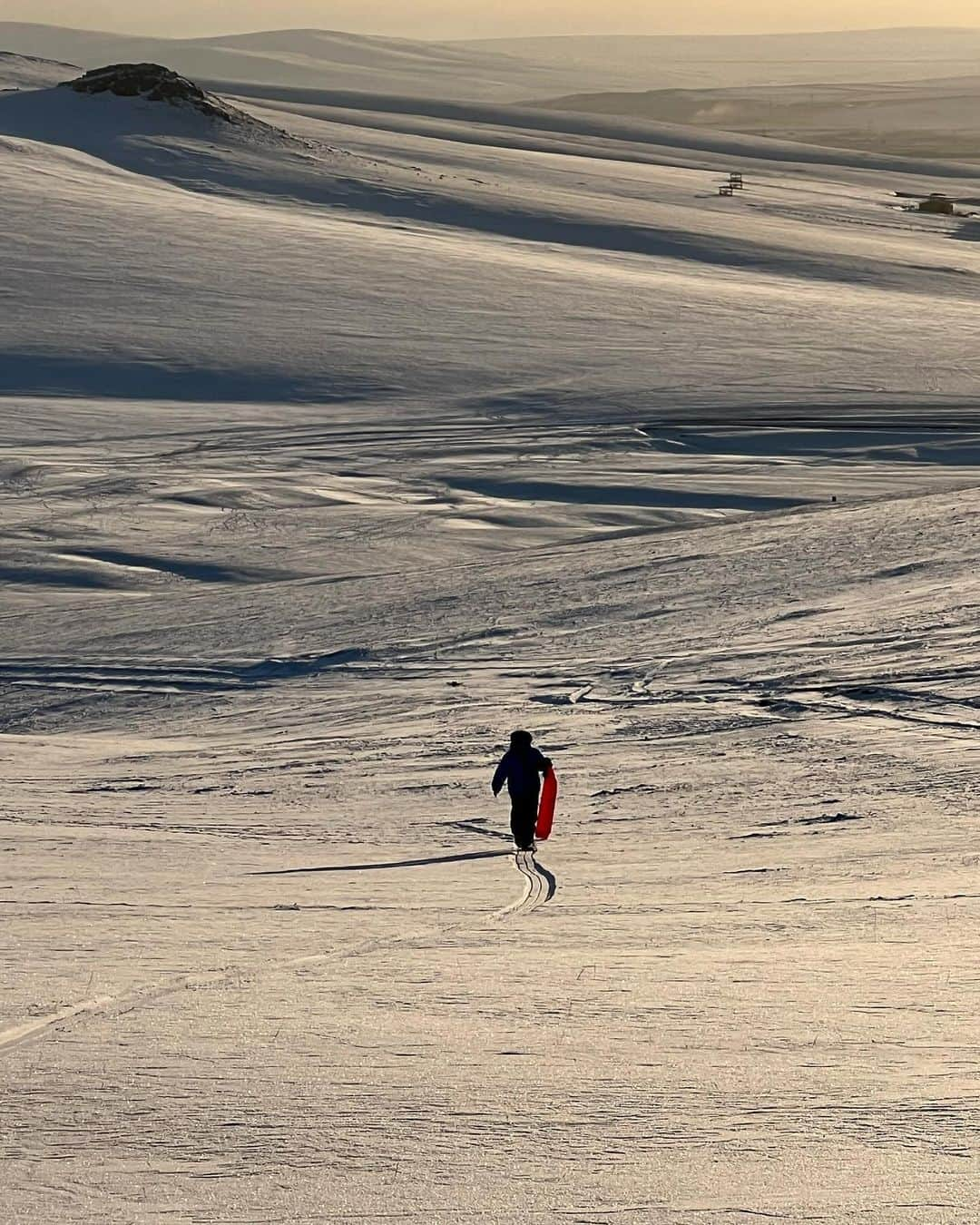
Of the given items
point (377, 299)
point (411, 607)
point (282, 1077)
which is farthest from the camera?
point (377, 299)

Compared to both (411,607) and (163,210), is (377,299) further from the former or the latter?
(411,607)

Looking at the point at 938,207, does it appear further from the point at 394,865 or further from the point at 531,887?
the point at 531,887

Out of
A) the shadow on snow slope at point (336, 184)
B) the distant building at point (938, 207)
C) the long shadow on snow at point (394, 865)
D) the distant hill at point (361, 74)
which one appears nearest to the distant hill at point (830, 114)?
the distant hill at point (361, 74)

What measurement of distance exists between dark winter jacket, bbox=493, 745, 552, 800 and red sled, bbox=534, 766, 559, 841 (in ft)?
0.14

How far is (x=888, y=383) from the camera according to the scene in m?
25.6

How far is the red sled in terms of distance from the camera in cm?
844

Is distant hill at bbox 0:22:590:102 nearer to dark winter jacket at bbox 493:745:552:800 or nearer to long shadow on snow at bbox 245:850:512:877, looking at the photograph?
dark winter jacket at bbox 493:745:552:800

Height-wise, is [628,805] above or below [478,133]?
below

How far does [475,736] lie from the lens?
11.0 meters

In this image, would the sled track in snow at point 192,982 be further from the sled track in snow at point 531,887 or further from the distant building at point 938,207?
the distant building at point 938,207

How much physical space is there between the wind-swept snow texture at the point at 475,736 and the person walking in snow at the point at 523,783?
0.20m

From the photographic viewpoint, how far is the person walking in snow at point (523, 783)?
27.5 ft

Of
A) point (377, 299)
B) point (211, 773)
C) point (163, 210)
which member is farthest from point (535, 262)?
point (211, 773)

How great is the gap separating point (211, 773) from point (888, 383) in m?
17.8
